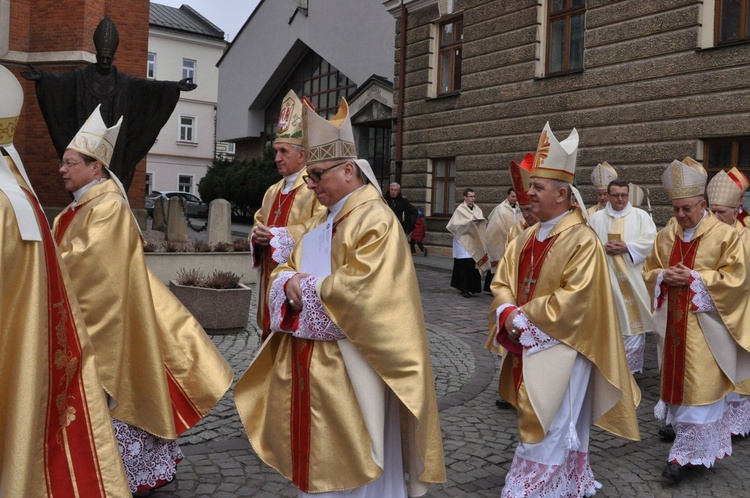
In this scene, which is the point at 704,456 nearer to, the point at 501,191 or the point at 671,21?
the point at 671,21

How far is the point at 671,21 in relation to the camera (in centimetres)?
1408

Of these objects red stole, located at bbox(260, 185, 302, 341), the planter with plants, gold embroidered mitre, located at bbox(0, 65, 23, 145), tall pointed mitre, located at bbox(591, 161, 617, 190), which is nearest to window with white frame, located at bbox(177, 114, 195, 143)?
the planter with plants

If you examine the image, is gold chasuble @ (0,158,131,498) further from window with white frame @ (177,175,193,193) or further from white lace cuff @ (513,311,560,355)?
window with white frame @ (177,175,193,193)

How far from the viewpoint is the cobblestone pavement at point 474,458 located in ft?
14.2

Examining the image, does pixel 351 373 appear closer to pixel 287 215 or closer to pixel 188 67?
pixel 287 215

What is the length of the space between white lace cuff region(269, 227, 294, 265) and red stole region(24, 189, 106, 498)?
2.70 m

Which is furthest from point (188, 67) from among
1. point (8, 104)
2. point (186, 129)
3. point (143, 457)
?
point (8, 104)

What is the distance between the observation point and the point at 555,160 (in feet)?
13.7

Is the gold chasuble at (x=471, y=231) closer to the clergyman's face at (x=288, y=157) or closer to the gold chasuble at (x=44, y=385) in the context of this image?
the clergyman's face at (x=288, y=157)

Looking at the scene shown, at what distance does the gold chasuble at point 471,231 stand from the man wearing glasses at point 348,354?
31.1ft

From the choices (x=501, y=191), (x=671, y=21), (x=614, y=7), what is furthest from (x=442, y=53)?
(x=671, y=21)

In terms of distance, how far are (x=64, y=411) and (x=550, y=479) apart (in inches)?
97.8

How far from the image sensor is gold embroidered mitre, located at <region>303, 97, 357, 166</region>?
3.41 m

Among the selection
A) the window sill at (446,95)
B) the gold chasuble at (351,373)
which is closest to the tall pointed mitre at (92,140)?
the gold chasuble at (351,373)
